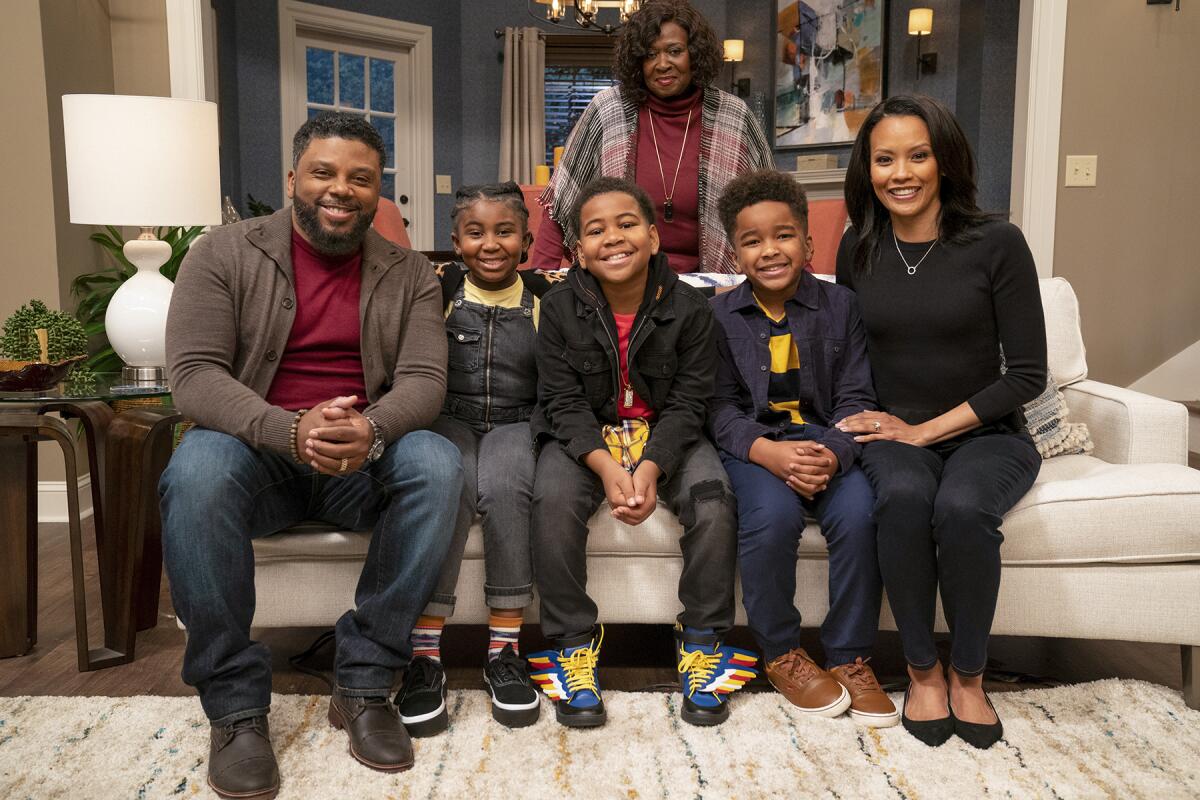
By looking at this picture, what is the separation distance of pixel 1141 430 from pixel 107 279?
294 centimetres

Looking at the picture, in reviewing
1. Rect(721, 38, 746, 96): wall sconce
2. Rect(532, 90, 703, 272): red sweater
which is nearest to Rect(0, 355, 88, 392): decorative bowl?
Rect(532, 90, 703, 272): red sweater

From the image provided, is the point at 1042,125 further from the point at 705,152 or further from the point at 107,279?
the point at 107,279

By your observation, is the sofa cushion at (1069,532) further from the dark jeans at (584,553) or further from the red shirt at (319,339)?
the red shirt at (319,339)

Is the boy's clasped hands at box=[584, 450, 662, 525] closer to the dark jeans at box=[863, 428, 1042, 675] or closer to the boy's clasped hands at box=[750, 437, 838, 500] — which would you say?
the boy's clasped hands at box=[750, 437, 838, 500]

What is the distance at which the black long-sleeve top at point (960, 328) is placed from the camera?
178cm

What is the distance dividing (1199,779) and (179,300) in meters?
1.83

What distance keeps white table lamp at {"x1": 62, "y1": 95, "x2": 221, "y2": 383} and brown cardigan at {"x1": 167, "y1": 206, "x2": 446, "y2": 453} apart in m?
0.60

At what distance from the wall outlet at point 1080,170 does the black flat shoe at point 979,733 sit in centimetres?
250

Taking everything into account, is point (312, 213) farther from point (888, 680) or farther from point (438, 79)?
point (438, 79)

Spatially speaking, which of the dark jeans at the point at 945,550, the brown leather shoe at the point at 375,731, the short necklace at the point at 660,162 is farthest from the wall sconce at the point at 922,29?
the brown leather shoe at the point at 375,731

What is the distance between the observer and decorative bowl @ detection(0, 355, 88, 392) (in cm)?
188

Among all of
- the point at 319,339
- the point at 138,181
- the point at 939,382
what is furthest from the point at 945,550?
the point at 138,181

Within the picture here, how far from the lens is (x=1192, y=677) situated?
5.62 ft

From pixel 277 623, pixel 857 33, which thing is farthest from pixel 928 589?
pixel 857 33
